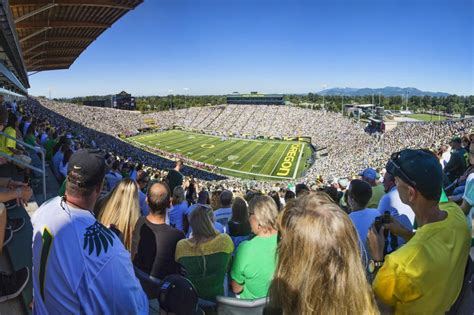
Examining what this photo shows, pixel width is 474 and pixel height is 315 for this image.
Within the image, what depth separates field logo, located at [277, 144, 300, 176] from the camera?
4345cm

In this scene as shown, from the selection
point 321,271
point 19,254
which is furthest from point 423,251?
point 19,254

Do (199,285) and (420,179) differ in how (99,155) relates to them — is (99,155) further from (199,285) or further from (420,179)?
(420,179)

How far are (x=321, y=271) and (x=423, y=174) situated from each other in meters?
1.04

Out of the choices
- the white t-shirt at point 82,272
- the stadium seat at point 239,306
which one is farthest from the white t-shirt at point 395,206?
the white t-shirt at point 82,272

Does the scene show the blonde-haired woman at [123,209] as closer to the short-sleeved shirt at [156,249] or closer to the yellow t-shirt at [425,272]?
the short-sleeved shirt at [156,249]

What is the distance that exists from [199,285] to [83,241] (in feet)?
4.90

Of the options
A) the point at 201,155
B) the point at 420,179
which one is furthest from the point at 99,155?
the point at 201,155

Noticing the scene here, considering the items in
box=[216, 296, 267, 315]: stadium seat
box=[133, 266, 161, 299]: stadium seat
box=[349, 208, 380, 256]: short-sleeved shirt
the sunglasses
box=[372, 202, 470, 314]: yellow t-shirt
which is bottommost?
box=[133, 266, 161, 299]: stadium seat

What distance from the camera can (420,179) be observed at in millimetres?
2252

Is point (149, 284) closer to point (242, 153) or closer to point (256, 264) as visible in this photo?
point (256, 264)

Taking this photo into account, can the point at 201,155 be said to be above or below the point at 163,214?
below

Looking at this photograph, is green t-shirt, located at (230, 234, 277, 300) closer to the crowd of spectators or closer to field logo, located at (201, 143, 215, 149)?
the crowd of spectators

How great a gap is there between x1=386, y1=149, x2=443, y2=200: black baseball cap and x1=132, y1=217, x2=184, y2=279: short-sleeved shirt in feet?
7.18

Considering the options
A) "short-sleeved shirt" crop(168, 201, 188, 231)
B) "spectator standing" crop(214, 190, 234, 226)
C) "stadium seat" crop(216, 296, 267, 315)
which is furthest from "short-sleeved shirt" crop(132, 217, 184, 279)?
"spectator standing" crop(214, 190, 234, 226)
